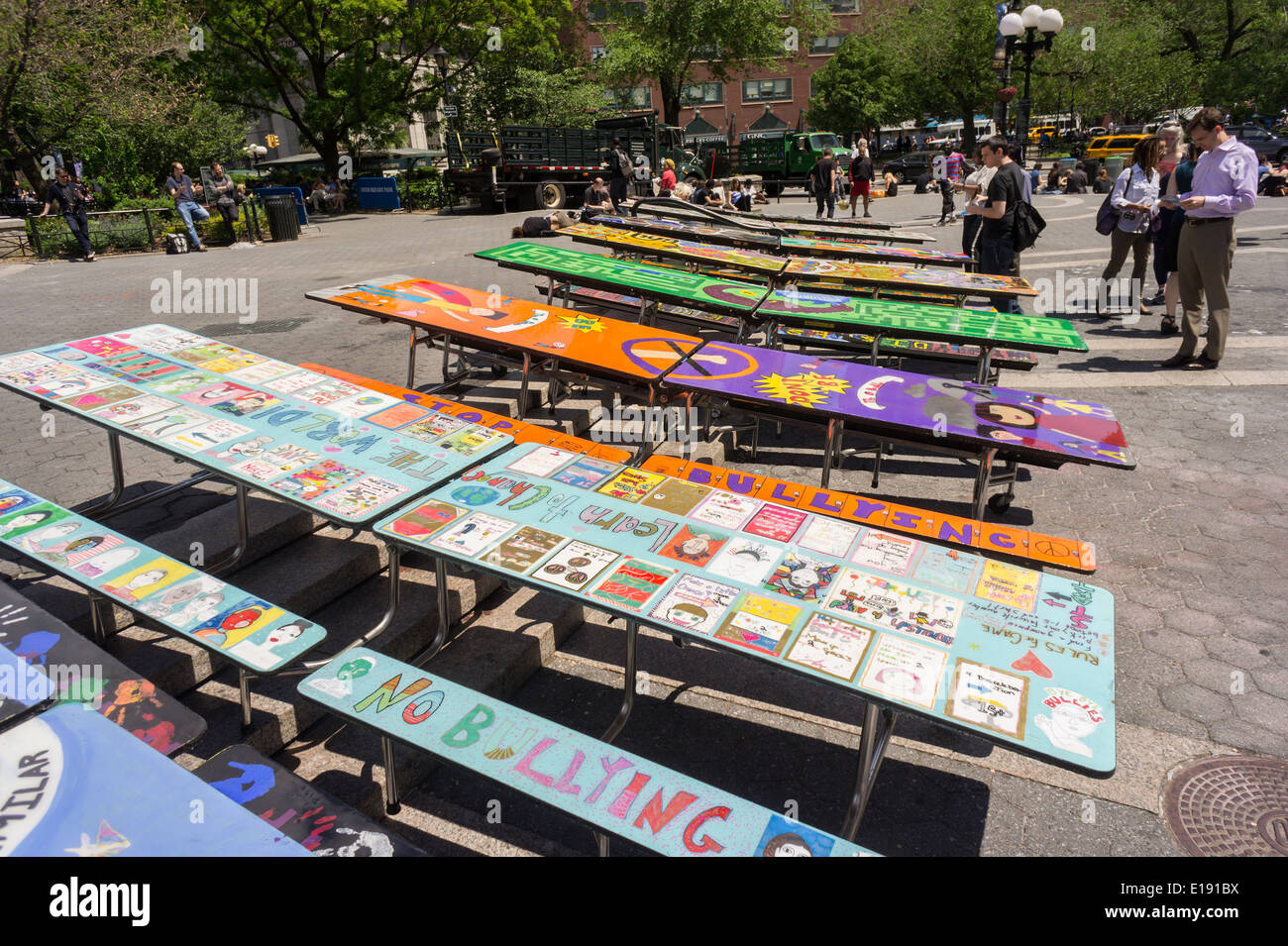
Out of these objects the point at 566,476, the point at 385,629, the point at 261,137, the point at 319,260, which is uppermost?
the point at 261,137

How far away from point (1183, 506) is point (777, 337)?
3.47 metres

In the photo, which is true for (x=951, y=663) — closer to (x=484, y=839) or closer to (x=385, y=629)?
(x=484, y=839)

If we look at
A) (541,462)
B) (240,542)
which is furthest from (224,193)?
(541,462)

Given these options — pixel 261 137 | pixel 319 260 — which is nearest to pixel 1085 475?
pixel 319 260

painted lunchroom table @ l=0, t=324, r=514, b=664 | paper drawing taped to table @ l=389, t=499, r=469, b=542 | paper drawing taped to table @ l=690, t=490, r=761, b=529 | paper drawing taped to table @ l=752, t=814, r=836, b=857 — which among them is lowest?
paper drawing taped to table @ l=752, t=814, r=836, b=857

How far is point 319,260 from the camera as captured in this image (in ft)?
48.3

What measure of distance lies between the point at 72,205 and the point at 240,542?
15792 millimetres

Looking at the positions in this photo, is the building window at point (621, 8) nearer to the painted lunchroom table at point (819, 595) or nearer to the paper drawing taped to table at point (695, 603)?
the painted lunchroom table at point (819, 595)

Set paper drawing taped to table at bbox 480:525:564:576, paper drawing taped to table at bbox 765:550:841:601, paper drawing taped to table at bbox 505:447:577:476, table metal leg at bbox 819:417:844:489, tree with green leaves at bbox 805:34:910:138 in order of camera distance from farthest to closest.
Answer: tree with green leaves at bbox 805:34:910:138
table metal leg at bbox 819:417:844:489
paper drawing taped to table at bbox 505:447:577:476
paper drawing taped to table at bbox 480:525:564:576
paper drawing taped to table at bbox 765:550:841:601

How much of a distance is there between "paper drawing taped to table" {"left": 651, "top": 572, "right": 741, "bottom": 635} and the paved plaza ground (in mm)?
891

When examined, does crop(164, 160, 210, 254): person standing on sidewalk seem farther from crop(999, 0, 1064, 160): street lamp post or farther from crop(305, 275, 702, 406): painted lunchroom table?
crop(999, 0, 1064, 160): street lamp post

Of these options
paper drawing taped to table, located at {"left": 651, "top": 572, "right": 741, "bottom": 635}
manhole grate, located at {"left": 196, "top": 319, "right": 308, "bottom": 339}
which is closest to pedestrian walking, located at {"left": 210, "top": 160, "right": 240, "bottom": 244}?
manhole grate, located at {"left": 196, "top": 319, "right": 308, "bottom": 339}

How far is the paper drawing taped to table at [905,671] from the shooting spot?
2.28 m

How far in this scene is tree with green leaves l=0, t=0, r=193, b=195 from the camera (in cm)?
1856
